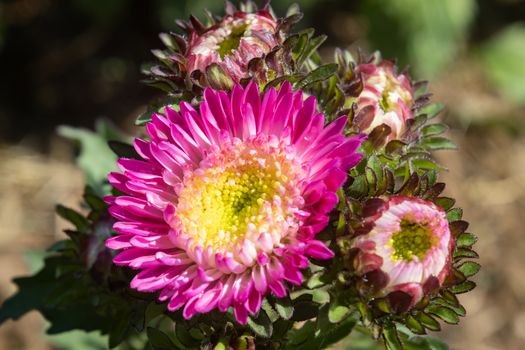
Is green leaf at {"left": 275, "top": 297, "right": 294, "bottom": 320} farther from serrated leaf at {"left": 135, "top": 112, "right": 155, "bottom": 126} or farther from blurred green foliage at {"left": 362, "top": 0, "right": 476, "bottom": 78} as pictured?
blurred green foliage at {"left": 362, "top": 0, "right": 476, "bottom": 78}

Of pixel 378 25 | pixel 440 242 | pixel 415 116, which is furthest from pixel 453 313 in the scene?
pixel 378 25

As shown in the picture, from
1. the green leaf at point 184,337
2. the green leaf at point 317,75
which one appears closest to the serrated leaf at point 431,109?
the green leaf at point 317,75

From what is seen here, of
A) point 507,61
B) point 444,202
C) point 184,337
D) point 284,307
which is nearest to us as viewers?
point 284,307

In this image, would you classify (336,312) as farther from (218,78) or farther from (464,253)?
(218,78)

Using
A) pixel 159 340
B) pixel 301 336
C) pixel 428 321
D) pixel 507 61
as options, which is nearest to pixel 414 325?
pixel 428 321

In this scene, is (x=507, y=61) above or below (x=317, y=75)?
above

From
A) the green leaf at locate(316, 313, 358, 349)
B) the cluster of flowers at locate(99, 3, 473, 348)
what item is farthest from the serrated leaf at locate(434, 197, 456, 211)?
the green leaf at locate(316, 313, 358, 349)
